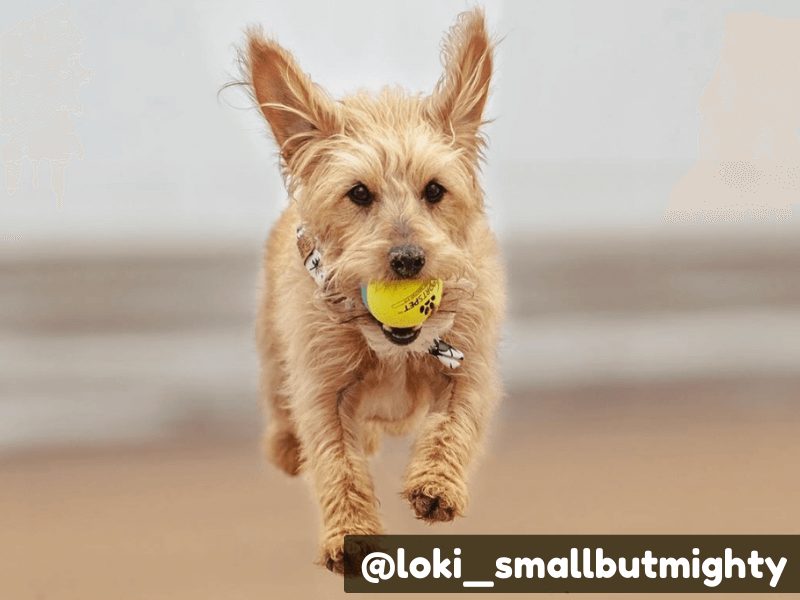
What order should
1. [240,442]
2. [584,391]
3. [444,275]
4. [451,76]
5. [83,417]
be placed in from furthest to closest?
1. [584,391]
2. [83,417]
3. [240,442]
4. [451,76]
5. [444,275]

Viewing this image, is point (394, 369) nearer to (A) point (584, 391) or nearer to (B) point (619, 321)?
(A) point (584, 391)

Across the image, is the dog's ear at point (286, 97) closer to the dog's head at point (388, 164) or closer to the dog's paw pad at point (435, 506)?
the dog's head at point (388, 164)

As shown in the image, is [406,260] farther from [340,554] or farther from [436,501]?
[340,554]

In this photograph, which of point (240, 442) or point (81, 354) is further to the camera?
point (81, 354)

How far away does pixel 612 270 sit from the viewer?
644 cm

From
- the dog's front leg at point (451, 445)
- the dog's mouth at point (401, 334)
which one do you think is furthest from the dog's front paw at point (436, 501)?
the dog's mouth at point (401, 334)

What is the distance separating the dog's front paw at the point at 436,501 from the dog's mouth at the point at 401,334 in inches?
12.3

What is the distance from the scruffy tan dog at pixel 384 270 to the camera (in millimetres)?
2467

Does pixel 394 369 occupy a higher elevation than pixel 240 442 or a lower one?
lower

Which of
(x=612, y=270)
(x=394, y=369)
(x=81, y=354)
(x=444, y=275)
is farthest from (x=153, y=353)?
(x=444, y=275)

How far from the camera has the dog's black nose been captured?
2355 millimetres

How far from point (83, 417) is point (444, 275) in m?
3.35

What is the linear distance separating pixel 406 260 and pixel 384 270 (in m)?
0.05

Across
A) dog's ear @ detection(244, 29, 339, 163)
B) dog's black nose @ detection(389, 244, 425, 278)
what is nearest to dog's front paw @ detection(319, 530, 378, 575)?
dog's black nose @ detection(389, 244, 425, 278)
